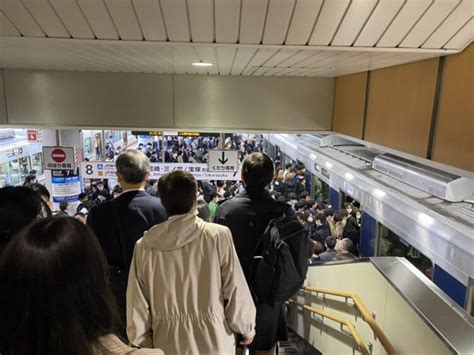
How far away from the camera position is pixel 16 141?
12.4 metres

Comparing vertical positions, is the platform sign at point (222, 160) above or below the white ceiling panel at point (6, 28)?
below

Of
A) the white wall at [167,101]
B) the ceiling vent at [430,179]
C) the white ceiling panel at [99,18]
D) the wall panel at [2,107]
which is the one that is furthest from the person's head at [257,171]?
the ceiling vent at [430,179]

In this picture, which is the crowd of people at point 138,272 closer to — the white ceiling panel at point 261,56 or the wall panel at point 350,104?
the white ceiling panel at point 261,56

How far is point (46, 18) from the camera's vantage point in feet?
5.57

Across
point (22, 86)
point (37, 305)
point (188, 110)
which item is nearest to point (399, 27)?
point (37, 305)

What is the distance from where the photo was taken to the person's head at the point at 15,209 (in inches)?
80.7

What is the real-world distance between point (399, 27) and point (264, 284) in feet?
5.62

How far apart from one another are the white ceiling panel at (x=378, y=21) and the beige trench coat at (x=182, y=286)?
1.23 meters

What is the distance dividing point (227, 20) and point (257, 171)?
3.67ft

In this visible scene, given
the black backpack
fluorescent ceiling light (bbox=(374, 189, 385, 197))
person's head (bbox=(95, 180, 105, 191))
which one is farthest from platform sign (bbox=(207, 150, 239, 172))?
the black backpack

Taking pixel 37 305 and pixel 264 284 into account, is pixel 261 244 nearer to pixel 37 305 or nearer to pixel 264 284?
pixel 264 284

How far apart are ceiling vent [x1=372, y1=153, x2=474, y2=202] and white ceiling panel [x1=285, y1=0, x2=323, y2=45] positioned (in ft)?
13.9

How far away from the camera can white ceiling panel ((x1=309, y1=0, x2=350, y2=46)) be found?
1553 millimetres

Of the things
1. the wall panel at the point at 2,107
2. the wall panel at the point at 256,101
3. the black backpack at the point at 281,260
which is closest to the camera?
the black backpack at the point at 281,260
